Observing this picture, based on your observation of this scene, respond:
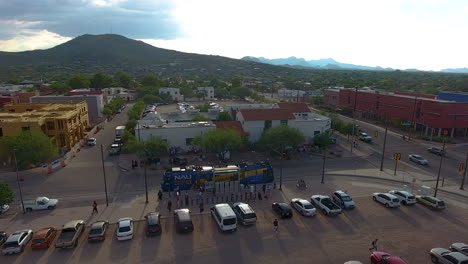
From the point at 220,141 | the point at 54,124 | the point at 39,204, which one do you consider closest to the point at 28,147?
the point at 54,124

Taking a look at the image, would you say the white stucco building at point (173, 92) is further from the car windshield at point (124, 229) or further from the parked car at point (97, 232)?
the car windshield at point (124, 229)

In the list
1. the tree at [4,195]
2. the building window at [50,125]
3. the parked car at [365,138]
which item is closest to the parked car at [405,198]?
A: the parked car at [365,138]

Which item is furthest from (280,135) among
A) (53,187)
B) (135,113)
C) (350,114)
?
(350,114)

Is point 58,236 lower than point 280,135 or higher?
lower

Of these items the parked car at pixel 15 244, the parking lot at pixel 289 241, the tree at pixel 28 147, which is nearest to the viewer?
the parking lot at pixel 289 241

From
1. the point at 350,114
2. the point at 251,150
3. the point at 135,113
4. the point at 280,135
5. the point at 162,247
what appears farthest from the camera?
the point at 350,114

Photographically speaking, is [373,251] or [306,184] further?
[306,184]

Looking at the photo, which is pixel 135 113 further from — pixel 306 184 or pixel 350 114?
pixel 350 114
